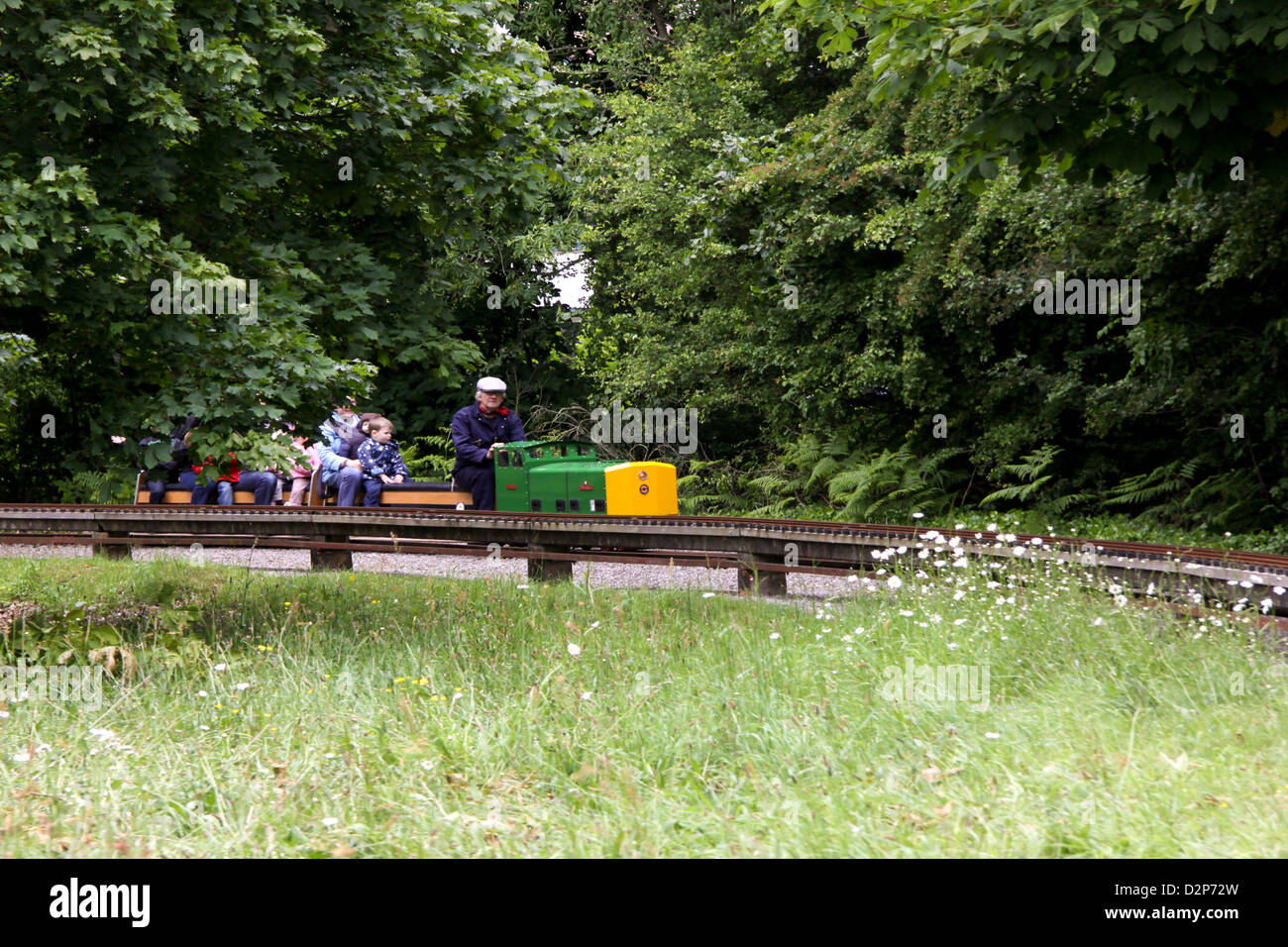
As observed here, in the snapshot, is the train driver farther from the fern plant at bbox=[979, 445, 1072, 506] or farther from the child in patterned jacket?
the fern plant at bbox=[979, 445, 1072, 506]

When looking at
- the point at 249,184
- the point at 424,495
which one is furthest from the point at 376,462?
the point at 249,184

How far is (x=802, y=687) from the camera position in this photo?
19.2 ft

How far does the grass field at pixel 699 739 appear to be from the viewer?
3.92m

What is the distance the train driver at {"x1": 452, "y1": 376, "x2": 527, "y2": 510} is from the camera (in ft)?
48.5


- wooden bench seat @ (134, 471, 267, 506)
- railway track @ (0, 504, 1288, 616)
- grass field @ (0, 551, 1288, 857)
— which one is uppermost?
wooden bench seat @ (134, 471, 267, 506)

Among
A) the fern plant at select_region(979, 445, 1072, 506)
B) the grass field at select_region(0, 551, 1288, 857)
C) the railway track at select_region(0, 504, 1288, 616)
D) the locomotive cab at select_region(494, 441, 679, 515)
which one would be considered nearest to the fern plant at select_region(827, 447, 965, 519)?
the fern plant at select_region(979, 445, 1072, 506)

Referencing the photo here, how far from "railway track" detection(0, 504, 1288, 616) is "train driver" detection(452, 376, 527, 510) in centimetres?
93

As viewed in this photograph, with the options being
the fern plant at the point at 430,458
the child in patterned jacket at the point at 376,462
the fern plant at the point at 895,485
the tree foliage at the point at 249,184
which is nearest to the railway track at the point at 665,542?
the child in patterned jacket at the point at 376,462

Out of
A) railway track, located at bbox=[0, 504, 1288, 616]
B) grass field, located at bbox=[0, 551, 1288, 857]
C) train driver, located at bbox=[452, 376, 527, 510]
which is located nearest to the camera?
grass field, located at bbox=[0, 551, 1288, 857]

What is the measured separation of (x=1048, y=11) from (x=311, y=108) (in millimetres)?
5446

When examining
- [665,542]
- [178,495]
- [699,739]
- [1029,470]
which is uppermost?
[1029,470]

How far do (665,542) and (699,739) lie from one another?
240 inches

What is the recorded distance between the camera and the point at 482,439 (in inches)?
589

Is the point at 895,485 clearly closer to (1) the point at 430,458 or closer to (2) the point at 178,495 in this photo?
(1) the point at 430,458
